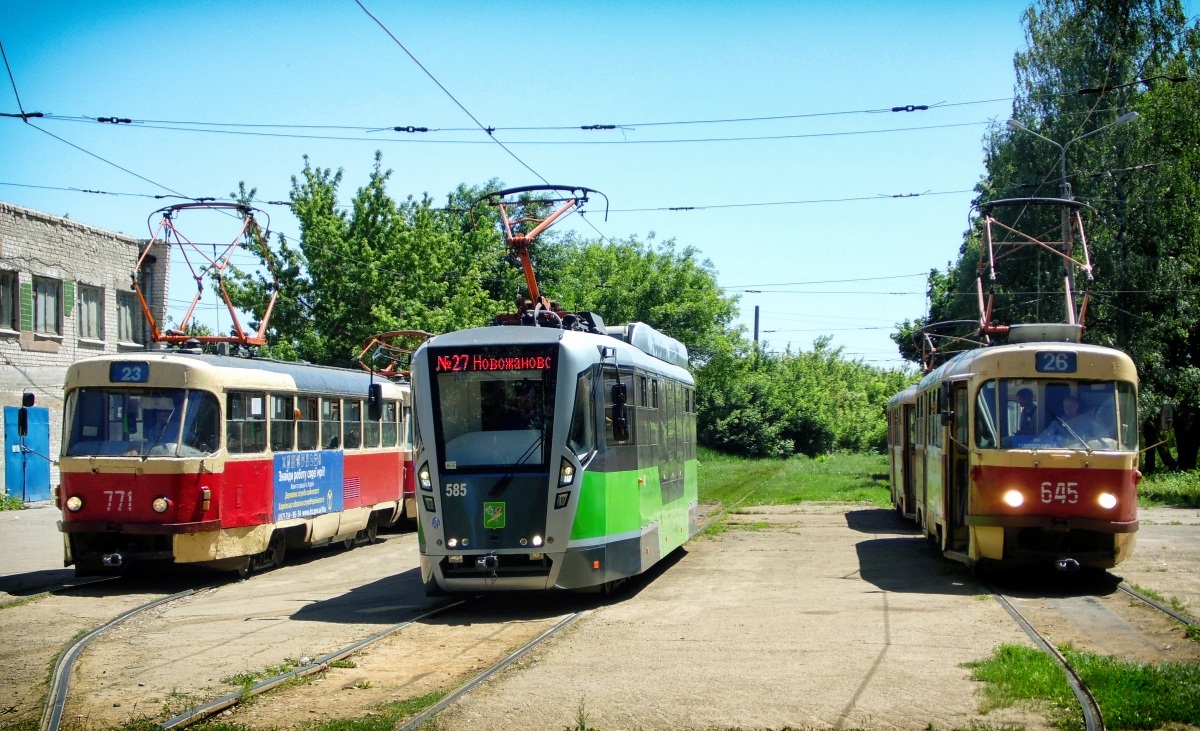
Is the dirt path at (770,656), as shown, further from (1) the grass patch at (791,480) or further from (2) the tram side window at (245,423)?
(1) the grass patch at (791,480)

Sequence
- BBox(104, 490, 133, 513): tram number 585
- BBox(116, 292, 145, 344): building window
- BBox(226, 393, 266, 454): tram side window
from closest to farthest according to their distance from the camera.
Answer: BBox(104, 490, 133, 513): tram number 585 < BBox(226, 393, 266, 454): tram side window < BBox(116, 292, 145, 344): building window

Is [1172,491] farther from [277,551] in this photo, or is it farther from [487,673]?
[487,673]

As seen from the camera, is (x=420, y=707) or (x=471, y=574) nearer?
(x=420, y=707)

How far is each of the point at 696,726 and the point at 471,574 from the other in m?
5.33

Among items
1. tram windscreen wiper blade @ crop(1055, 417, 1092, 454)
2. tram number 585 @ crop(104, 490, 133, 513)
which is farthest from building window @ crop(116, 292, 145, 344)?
tram windscreen wiper blade @ crop(1055, 417, 1092, 454)

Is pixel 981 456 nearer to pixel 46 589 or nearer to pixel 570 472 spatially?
pixel 570 472

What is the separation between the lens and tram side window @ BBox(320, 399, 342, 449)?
18.4 metres

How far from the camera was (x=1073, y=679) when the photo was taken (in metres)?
8.45

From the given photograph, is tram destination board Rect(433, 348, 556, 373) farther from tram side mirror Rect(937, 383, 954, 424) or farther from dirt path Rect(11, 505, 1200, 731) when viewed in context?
tram side mirror Rect(937, 383, 954, 424)

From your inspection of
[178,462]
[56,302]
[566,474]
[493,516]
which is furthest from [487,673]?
[56,302]

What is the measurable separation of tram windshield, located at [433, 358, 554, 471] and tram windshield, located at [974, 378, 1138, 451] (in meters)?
5.35

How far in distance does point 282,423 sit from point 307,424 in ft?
3.01

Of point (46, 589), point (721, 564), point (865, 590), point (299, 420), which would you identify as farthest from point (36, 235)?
point (865, 590)

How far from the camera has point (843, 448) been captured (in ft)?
259
